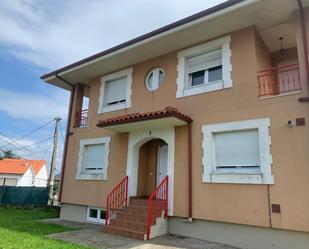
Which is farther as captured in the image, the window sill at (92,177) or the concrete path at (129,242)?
the window sill at (92,177)

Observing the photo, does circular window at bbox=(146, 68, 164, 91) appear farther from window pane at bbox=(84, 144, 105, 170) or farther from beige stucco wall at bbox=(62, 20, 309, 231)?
window pane at bbox=(84, 144, 105, 170)

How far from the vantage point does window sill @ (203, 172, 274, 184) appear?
23.7 feet

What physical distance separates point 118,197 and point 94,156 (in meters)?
2.81

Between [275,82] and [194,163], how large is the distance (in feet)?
13.1

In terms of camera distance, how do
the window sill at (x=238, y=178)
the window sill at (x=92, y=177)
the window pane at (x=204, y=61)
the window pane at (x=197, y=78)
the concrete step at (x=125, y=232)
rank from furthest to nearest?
the window sill at (x=92, y=177)
the window pane at (x=197, y=78)
the window pane at (x=204, y=61)
the concrete step at (x=125, y=232)
the window sill at (x=238, y=178)

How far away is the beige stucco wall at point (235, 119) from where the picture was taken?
6859 millimetres

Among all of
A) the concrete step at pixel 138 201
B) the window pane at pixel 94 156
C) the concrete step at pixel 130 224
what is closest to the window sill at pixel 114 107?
the window pane at pixel 94 156

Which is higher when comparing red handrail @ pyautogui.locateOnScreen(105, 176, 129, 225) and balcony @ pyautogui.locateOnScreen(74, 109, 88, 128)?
balcony @ pyautogui.locateOnScreen(74, 109, 88, 128)

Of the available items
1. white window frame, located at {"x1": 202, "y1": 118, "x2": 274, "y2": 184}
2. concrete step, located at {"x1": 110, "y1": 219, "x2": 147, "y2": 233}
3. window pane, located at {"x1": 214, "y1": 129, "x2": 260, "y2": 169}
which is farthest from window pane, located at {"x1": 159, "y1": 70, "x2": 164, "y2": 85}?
concrete step, located at {"x1": 110, "y1": 219, "x2": 147, "y2": 233}

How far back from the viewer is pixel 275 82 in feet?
29.2

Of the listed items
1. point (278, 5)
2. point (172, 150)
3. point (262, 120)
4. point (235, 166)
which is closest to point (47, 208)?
point (172, 150)

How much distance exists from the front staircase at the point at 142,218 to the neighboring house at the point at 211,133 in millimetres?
34

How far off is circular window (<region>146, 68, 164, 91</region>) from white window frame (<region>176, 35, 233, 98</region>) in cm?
98

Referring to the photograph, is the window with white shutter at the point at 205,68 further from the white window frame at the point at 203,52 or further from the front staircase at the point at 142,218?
the front staircase at the point at 142,218
